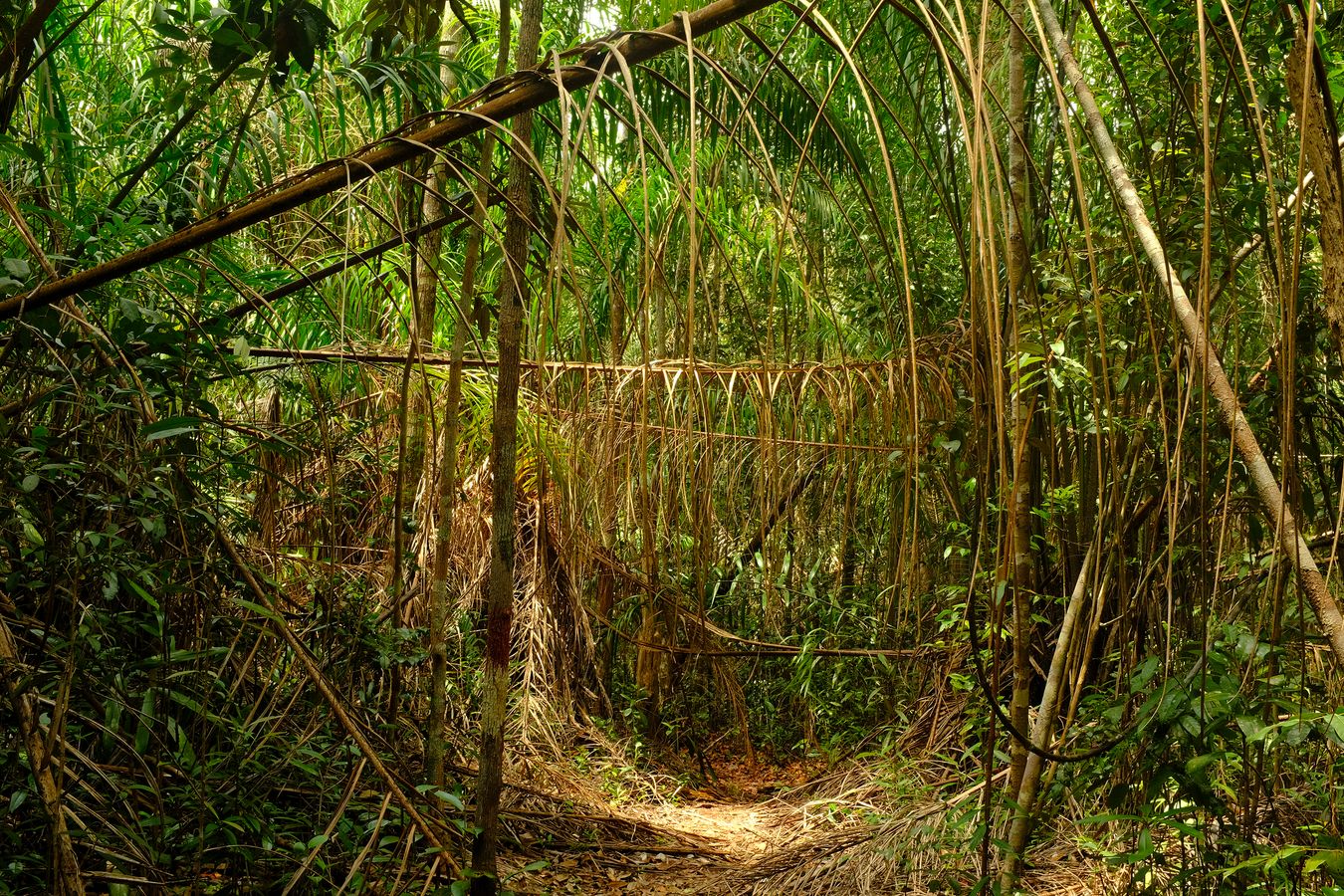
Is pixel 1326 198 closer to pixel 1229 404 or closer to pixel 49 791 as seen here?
pixel 1229 404

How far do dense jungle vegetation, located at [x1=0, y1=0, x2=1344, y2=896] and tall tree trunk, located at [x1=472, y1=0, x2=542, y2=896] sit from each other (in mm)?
11

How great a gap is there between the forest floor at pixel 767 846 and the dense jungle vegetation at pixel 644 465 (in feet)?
0.07

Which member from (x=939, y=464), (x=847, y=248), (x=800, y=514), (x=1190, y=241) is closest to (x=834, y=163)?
(x=847, y=248)

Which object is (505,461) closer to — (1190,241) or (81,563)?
(81,563)

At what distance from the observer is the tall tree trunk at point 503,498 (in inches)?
70.3

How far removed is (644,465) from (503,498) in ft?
2.95

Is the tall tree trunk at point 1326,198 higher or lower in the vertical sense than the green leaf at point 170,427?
higher

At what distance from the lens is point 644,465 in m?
1.04

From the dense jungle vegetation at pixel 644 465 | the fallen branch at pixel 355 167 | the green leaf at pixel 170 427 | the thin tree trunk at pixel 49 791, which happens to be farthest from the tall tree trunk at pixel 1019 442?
the thin tree trunk at pixel 49 791

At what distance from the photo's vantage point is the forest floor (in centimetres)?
285

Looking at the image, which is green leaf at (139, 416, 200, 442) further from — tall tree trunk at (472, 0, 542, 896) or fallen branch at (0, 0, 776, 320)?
tall tree trunk at (472, 0, 542, 896)

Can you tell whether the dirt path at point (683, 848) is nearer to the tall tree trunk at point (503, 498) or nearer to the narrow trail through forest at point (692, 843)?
the narrow trail through forest at point (692, 843)

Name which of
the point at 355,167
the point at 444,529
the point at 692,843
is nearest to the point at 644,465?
the point at 355,167

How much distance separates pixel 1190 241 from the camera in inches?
84.9
